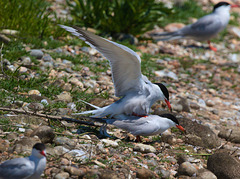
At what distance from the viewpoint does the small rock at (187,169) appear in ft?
9.84

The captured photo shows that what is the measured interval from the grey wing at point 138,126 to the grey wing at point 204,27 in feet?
15.3

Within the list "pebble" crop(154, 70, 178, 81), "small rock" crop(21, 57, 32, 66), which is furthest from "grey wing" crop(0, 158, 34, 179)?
"pebble" crop(154, 70, 178, 81)

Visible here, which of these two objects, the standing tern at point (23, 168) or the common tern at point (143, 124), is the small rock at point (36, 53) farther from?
the standing tern at point (23, 168)

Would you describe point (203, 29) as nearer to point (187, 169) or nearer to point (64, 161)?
point (187, 169)

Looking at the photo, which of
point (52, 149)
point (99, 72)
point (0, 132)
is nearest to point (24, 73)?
point (99, 72)

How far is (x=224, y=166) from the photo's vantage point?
10.2 ft

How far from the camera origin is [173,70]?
617cm

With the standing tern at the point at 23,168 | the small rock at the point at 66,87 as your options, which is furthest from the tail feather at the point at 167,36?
the standing tern at the point at 23,168

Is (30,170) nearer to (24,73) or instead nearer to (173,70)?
(24,73)

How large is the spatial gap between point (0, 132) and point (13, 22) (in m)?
2.89

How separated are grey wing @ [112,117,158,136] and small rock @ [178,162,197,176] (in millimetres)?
525

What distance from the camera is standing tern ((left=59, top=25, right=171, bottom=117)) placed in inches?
137

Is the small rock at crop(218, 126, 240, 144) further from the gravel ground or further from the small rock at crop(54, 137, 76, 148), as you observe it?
the small rock at crop(54, 137, 76, 148)

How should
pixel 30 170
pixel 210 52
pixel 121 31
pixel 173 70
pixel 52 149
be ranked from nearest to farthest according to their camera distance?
pixel 30 170 < pixel 52 149 < pixel 173 70 < pixel 121 31 < pixel 210 52
